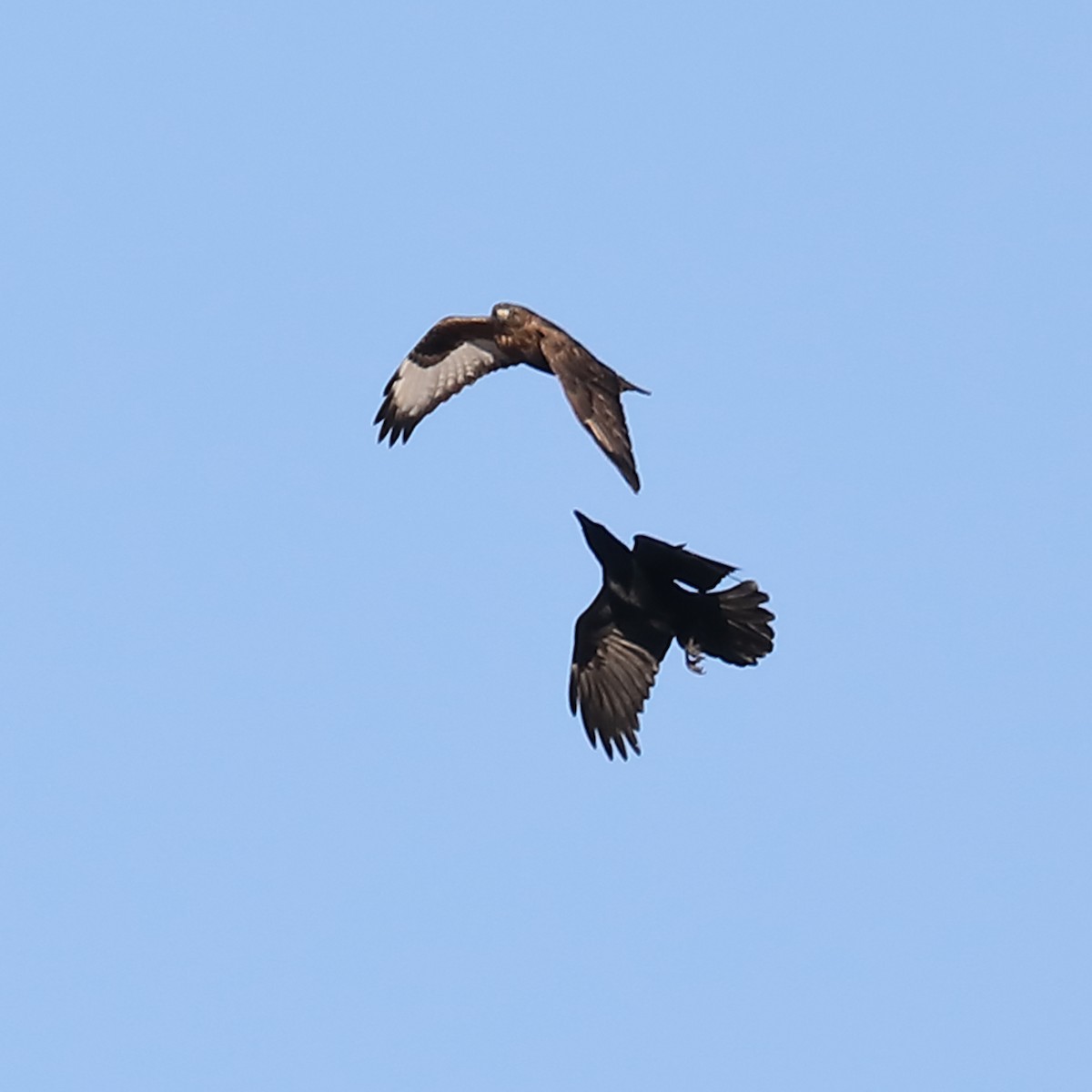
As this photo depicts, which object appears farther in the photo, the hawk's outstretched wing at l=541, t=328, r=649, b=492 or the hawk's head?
the hawk's head

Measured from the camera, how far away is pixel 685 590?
1642 centimetres

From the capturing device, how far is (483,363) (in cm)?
1789

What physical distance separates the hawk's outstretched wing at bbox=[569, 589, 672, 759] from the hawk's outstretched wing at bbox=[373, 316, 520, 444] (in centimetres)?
210

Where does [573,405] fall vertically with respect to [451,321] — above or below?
below

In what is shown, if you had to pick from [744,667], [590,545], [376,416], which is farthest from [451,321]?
[744,667]

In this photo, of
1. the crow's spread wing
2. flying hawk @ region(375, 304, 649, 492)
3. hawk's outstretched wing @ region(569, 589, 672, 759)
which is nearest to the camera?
flying hawk @ region(375, 304, 649, 492)

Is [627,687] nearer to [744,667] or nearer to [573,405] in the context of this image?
[744,667]

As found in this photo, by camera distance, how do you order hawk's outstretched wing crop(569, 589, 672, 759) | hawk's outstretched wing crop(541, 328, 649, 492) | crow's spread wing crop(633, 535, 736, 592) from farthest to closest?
hawk's outstretched wing crop(569, 589, 672, 759)
crow's spread wing crop(633, 535, 736, 592)
hawk's outstretched wing crop(541, 328, 649, 492)

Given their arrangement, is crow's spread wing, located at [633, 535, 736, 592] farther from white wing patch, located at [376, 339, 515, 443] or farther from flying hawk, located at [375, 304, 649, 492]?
white wing patch, located at [376, 339, 515, 443]

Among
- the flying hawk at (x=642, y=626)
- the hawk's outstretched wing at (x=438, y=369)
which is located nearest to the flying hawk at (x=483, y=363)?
the hawk's outstretched wing at (x=438, y=369)

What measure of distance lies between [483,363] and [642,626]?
2.47 metres

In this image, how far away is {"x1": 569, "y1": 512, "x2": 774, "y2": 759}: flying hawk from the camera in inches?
642

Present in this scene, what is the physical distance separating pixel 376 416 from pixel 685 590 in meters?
3.17

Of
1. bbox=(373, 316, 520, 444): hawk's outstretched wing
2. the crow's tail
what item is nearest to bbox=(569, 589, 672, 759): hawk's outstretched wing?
the crow's tail
